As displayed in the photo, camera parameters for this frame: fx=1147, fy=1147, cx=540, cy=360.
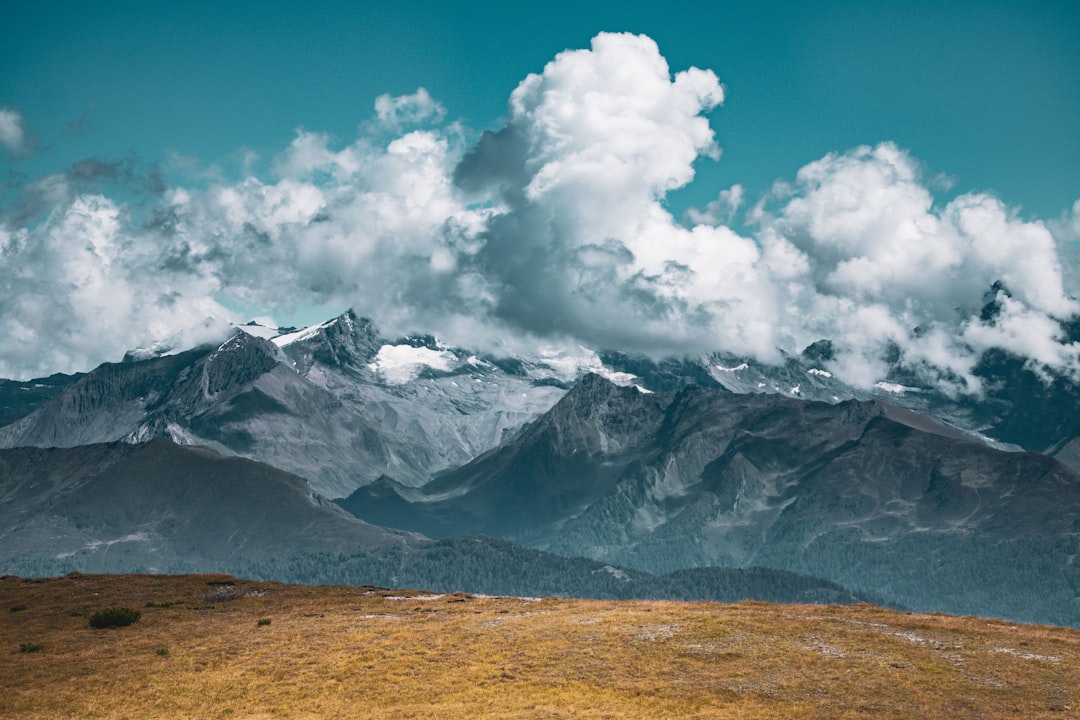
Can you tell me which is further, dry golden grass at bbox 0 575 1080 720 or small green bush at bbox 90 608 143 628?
small green bush at bbox 90 608 143 628

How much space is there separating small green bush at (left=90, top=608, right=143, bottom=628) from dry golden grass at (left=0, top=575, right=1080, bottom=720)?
1.38m

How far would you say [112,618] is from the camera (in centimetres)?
9856

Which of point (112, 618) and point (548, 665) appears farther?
point (112, 618)

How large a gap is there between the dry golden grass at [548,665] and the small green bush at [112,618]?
1.38 meters

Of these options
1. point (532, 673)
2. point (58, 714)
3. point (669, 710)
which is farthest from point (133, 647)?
point (669, 710)

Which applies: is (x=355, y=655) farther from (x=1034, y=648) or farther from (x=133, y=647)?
(x=1034, y=648)

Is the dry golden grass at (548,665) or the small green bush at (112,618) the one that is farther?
the small green bush at (112,618)

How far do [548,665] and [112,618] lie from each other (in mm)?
42434

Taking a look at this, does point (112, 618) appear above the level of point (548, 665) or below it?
below

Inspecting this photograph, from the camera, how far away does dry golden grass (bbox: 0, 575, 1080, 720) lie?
69250mm

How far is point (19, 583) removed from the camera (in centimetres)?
12812

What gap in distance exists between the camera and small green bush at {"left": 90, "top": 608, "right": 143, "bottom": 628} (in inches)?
3861

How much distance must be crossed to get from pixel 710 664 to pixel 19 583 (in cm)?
8638

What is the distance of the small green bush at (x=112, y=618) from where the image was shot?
98062mm
